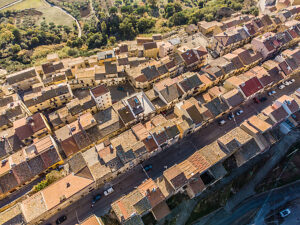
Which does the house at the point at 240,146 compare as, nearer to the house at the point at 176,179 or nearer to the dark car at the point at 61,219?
the house at the point at 176,179

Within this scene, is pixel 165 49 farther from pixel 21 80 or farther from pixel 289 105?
pixel 21 80

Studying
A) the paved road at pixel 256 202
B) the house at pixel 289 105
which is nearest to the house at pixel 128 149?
the paved road at pixel 256 202

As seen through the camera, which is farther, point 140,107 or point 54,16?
point 54,16

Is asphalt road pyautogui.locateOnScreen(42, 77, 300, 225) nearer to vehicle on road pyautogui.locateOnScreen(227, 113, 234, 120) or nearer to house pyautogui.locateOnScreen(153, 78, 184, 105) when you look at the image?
vehicle on road pyautogui.locateOnScreen(227, 113, 234, 120)

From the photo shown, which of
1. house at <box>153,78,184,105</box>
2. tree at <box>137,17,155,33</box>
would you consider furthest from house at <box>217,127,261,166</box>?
tree at <box>137,17,155,33</box>

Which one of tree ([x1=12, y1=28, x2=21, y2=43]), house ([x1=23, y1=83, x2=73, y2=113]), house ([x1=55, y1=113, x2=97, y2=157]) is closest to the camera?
house ([x1=55, y1=113, x2=97, y2=157])

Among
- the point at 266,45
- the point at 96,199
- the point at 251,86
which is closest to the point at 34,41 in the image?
the point at 96,199
